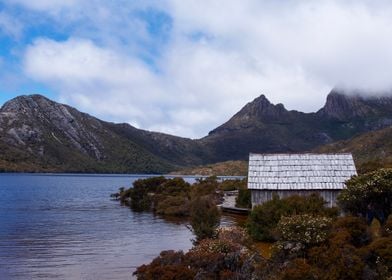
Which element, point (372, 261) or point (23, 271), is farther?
point (23, 271)

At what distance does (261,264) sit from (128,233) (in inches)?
1013

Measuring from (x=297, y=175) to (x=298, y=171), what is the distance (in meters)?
0.42

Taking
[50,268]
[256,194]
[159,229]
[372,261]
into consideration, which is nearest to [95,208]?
[159,229]

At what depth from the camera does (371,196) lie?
A: 803 inches

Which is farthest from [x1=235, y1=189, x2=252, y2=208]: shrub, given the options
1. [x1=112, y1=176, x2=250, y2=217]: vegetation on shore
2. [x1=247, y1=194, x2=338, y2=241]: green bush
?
[x1=247, y1=194, x2=338, y2=241]: green bush

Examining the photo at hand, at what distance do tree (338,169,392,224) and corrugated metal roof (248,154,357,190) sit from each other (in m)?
12.8

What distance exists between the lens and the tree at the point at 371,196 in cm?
1990

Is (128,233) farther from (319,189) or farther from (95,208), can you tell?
(95,208)

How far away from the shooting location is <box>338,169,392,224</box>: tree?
65.3 feet

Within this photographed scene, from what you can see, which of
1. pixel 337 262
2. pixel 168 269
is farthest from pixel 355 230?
pixel 168 269

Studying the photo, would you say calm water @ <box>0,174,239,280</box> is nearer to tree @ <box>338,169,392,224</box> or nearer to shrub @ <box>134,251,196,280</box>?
shrub @ <box>134,251,196,280</box>

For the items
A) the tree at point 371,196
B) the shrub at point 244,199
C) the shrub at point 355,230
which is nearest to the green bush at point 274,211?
the tree at point 371,196

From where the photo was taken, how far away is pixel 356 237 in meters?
17.0

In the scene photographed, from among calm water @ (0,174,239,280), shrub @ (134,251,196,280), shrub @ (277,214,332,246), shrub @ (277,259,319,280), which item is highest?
shrub @ (277,214,332,246)
